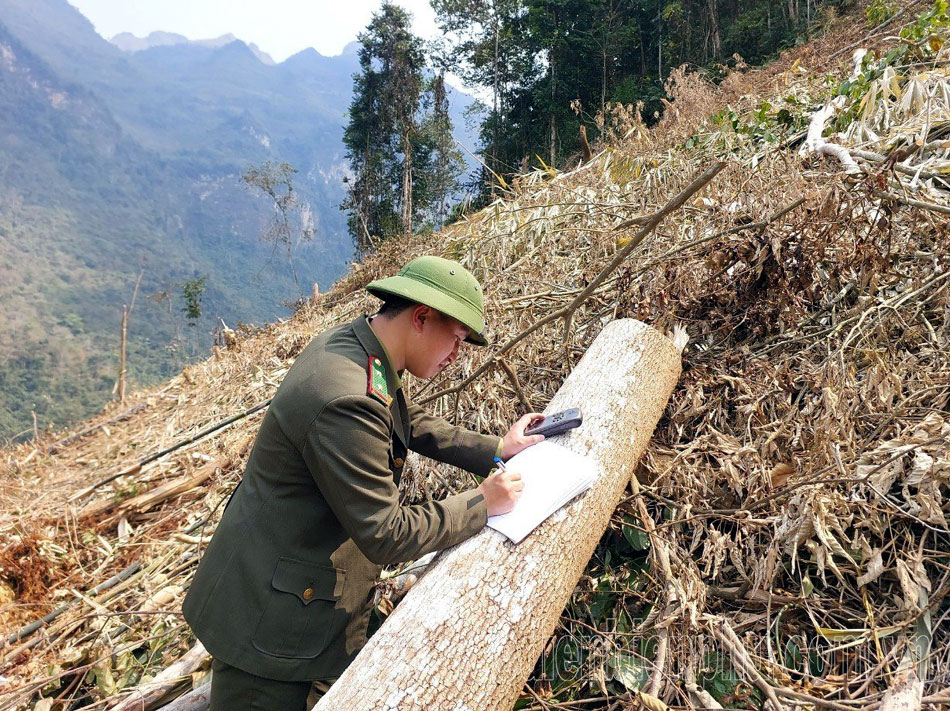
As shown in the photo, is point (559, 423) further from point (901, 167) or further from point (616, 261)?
point (901, 167)

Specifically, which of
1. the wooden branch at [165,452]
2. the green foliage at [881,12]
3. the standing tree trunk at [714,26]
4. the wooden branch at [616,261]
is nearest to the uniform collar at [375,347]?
the wooden branch at [616,261]

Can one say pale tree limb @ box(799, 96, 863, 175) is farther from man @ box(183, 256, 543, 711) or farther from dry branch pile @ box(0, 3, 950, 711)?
man @ box(183, 256, 543, 711)

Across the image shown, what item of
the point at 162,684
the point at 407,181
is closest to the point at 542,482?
the point at 162,684

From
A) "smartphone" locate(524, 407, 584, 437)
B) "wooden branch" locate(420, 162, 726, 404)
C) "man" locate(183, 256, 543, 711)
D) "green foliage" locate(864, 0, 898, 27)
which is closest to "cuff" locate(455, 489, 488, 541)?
"man" locate(183, 256, 543, 711)

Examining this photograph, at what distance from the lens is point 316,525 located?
5.23ft

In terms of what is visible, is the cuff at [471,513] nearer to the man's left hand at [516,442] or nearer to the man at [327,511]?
the man at [327,511]

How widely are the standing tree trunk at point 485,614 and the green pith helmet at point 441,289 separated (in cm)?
64

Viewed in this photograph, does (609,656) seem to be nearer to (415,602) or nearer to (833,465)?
(415,602)

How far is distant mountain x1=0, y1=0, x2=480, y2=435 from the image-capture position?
59.2 metres

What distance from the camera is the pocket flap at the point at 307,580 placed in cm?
157

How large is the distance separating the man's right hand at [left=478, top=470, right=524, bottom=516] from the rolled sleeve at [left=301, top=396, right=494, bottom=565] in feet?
0.77

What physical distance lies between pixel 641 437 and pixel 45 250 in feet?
367

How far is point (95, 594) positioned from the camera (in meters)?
3.07

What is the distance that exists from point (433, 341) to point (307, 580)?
790 millimetres
